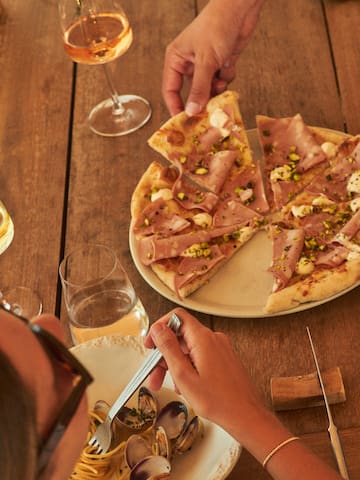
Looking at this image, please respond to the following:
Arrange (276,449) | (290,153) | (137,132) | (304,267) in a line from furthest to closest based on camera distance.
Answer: (137,132) → (290,153) → (304,267) → (276,449)

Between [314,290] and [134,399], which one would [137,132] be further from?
[134,399]

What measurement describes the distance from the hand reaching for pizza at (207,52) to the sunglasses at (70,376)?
1689mm

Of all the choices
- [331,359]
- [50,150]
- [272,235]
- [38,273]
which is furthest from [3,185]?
[331,359]

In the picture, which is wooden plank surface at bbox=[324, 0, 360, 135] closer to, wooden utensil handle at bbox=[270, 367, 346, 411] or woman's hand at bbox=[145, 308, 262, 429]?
wooden utensil handle at bbox=[270, 367, 346, 411]

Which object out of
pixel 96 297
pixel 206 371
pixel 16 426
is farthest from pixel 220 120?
pixel 16 426

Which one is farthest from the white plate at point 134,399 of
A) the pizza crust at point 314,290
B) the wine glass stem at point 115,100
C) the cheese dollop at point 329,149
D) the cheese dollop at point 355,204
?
the wine glass stem at point 115,100

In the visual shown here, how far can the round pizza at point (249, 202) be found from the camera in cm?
210

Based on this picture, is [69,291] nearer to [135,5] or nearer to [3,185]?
[3,185]

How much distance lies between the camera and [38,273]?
7.50 ft

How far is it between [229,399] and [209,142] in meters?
1.15

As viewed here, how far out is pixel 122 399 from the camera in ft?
5.44

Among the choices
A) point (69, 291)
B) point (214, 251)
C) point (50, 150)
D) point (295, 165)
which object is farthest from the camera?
point (50, 150)

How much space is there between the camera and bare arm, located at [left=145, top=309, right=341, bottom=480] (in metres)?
1.54

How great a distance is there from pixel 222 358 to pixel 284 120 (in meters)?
1.07
